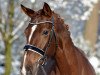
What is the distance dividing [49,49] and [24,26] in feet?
38.7

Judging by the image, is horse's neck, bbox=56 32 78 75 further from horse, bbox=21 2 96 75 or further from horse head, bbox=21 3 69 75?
horse head, bbox=21 3 69 75

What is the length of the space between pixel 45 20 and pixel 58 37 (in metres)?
0.35

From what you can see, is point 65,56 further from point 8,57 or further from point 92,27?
point 92,27

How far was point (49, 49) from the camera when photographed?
633 cm

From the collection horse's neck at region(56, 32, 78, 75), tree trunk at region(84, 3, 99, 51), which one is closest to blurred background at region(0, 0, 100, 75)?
tree trunk at region(84, 3, 99, 51)

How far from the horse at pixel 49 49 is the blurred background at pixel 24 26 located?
5034 mm

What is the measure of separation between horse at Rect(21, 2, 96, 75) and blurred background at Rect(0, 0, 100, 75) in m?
5.03

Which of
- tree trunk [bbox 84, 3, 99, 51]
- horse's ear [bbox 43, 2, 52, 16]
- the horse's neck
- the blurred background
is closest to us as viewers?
horse's ear [bbox 43, 2, 52, 16]

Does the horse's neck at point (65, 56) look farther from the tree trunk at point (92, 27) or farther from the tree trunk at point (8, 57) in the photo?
the tree trunk at point (92, 27)

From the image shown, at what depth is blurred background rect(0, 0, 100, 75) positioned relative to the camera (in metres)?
17.2

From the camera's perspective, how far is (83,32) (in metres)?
26.6

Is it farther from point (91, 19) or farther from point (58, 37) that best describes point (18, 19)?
point (58, 37)

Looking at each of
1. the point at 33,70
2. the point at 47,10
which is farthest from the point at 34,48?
the point at 47,10

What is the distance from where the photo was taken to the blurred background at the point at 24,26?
1722 cm
